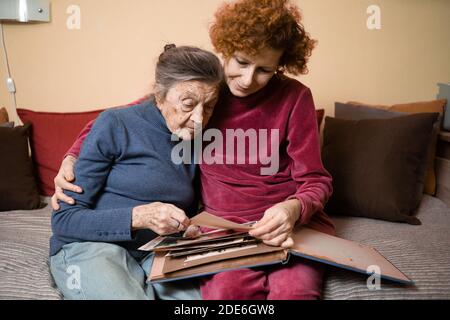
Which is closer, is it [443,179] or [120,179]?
[120,179]

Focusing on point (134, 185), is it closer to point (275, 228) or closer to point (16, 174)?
point (275, 228)

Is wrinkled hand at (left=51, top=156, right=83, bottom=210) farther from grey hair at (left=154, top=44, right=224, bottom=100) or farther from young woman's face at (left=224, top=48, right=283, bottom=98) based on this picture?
young woman's face at (left=224, top=48, right=283, bottom=98)

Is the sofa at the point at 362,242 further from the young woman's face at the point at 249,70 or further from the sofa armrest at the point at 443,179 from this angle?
the young woman's face at the point at 249,70

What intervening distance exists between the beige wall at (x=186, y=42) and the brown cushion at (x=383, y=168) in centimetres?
47

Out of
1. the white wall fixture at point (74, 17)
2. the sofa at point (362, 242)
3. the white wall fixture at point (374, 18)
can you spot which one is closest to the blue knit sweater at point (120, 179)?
the sofa at point (362, 242)

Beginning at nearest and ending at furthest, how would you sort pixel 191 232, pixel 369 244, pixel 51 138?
1. pixel 191 232
2. pixel 369 244
3. pixel 51 138

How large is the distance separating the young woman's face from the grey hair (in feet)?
0.14

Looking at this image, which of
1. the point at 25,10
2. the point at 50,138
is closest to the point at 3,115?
the point at 50,138

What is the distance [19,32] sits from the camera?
1.81 metres

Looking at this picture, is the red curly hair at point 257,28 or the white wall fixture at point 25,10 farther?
the white wall fixture at point 25,10

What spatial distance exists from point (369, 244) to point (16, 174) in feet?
4.46

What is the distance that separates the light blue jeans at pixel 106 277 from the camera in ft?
2.64

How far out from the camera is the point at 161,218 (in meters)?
0.84
